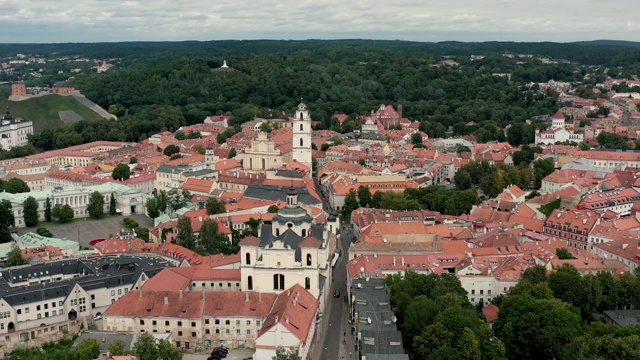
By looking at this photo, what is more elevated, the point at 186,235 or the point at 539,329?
the point at 539,329

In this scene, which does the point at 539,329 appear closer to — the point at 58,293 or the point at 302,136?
the point at 58,293

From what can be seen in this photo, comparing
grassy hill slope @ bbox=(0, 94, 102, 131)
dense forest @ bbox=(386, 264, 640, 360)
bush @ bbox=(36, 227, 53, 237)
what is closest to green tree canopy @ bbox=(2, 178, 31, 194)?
bush @ bbox=(36, 227, 53, 237)

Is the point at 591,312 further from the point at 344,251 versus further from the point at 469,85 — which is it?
the point at 469,85

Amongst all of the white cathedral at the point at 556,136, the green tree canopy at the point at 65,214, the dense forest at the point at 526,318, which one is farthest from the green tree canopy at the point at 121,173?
the white cathedral at the point at 556,136

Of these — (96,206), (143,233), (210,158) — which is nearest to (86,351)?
(143,233)

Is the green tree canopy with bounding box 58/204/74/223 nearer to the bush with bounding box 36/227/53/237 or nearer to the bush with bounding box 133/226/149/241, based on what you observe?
the bush with bounding box 36/227/53/237

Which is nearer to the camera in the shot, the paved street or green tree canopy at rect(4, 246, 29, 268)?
the paved street

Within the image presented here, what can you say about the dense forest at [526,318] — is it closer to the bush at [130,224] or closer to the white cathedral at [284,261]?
the white cathedral at [284,261]
